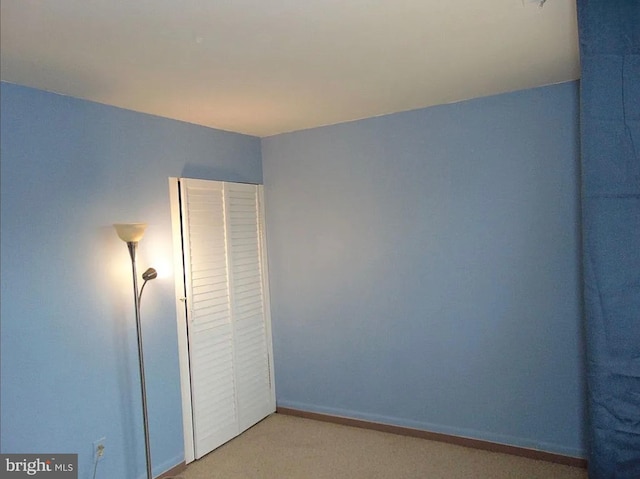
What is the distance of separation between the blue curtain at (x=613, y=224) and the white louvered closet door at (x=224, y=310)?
2390 mm

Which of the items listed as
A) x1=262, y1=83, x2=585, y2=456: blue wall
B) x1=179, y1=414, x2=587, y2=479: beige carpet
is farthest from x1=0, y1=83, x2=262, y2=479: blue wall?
x1=262, y1=83, x2=585, y2=456: blue wall

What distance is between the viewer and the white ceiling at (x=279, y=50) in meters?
1.74

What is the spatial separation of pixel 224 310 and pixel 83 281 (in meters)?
1.14

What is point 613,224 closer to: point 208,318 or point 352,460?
point 352,460

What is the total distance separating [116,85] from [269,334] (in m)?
2.31

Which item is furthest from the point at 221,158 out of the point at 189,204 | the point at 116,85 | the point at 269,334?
the point at 269,334

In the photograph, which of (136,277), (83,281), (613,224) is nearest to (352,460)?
(136,277)

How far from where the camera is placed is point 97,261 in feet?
8.80

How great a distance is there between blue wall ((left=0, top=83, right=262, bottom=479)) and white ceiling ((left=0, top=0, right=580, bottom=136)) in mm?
207

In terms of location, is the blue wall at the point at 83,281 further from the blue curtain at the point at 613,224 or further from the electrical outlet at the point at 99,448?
the blue curtain at the point at 613,224

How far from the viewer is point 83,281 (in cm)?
260

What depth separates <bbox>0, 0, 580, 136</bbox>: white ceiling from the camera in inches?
68.3

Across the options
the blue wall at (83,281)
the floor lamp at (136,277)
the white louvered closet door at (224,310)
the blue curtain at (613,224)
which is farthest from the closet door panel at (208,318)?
the blue curtain at (613,224)

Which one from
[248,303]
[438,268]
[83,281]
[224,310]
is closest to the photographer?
Result: [83,281]
